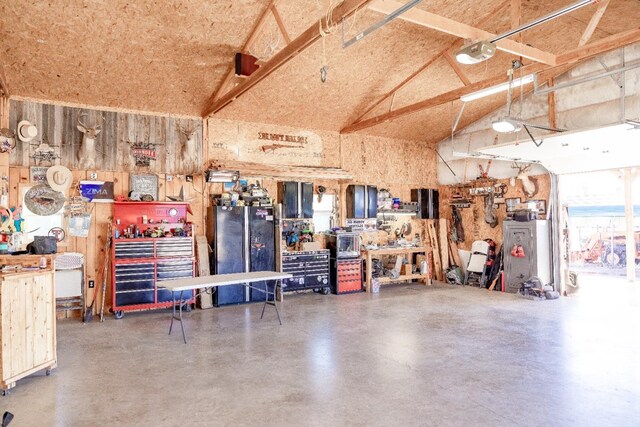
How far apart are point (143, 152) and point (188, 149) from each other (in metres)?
0.73

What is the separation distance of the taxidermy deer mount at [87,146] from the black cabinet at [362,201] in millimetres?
4735

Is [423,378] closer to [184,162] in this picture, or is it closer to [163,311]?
[163,311]

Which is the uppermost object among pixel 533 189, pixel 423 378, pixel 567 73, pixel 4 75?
pixel 567 73

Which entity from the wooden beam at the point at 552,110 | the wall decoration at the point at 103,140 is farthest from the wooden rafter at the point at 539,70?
the wall decoration at the point at 103,140

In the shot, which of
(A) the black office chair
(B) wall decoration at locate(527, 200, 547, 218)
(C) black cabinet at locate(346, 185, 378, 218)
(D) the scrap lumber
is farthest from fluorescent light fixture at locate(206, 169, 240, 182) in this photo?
(B) wall decoration at locate(527, 200, 547, 218)

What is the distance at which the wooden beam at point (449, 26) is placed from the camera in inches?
152

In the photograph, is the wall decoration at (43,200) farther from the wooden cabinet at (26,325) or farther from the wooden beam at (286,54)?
the wooden beam at (286,54)

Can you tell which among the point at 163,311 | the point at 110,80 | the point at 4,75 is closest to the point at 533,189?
the point at 163,311

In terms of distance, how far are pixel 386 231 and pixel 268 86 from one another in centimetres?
429

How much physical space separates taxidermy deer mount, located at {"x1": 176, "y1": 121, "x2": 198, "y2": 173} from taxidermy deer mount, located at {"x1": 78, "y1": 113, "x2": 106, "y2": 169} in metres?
1.32

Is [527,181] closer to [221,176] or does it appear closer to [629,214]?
[629,214]

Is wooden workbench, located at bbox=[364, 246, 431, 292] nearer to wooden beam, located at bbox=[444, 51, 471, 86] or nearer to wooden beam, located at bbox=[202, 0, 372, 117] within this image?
wooden beam, located at bbox=[444, 51, 471, 86]

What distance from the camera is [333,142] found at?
8.66 meters

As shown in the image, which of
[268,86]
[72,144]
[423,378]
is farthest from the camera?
[268,86]
